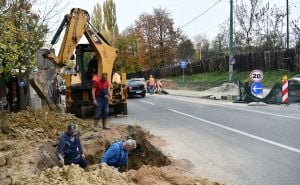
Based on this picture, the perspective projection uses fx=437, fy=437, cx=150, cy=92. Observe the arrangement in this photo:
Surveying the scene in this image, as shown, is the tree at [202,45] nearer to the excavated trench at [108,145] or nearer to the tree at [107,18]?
the tree at [107,18]

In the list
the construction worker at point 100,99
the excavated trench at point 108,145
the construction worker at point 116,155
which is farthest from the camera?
the construction worker at point 100,99

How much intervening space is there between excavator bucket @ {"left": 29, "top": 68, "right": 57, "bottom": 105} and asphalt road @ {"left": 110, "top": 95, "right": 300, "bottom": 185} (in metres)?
3.48

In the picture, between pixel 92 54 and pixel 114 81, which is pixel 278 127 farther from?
pixel 92 54

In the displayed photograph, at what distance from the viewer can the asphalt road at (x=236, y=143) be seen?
7.79 meters

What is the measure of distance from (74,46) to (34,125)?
3435 millimetres

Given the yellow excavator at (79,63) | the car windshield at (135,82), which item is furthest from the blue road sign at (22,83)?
the car windshield at (135,82)

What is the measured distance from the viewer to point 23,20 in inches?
676

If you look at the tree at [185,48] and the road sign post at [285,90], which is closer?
the road sign post at [285,90]

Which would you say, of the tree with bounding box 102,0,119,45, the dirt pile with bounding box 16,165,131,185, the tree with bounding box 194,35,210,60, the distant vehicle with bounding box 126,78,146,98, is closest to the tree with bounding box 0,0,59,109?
the dirt pile with bounding box 16,165,131,185

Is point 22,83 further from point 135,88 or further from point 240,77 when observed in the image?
point 240,77

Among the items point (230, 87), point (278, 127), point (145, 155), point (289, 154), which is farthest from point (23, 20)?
point (230, 87)

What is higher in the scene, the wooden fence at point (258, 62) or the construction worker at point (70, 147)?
the wooden fence at point (258, 62)

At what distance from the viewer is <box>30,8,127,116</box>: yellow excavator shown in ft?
45.6

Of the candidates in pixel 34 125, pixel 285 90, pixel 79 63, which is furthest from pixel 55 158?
pixel 285 90
